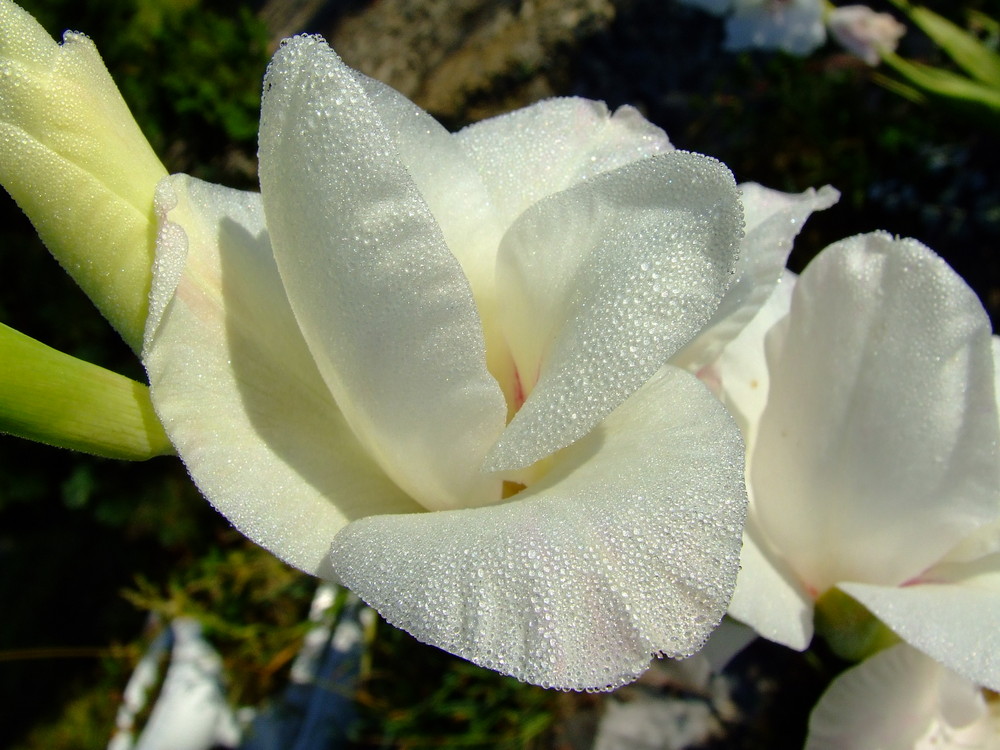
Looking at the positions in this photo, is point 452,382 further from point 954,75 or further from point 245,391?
point 954,75

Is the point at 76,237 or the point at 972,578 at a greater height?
the point at 76,237

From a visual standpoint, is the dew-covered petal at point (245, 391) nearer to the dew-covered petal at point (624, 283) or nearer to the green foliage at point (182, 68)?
the dew-covered petal at point (624, 283)

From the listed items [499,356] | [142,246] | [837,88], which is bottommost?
[837,88]

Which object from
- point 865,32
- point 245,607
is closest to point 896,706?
point 865,32

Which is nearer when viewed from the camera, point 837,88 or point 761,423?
point 761,423

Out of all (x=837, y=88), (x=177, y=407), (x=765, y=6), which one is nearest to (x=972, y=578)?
(x=177, y=407)

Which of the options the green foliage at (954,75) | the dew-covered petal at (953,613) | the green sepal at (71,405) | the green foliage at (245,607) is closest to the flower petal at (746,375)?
the dew-covered petal at (953,613)

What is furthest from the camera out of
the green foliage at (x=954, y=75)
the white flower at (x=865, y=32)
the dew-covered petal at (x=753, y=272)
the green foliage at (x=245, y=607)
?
the green foliage at (x=245, y=607)

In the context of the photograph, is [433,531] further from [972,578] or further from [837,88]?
[837,88]
